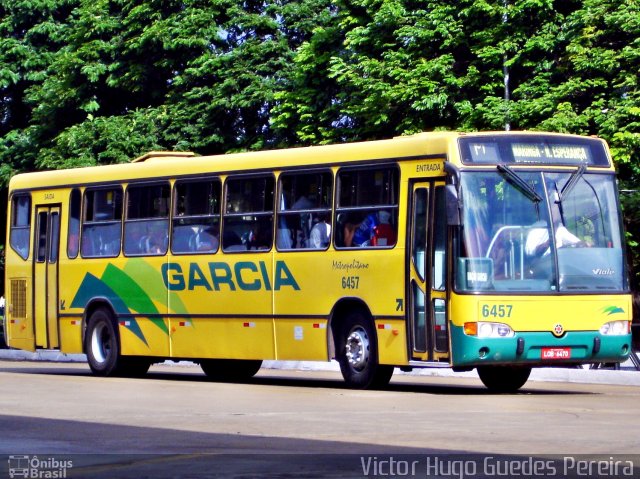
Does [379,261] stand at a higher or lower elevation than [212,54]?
lower

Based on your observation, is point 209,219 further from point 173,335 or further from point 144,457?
point 144,457

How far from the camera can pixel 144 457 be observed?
10672 mm

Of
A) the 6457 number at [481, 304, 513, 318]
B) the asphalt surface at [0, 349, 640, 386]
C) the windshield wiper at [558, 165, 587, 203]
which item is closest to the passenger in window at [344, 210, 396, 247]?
the 6457 number at [481, 304, 513, 318]

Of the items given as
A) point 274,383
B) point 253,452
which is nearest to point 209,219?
point 274,383

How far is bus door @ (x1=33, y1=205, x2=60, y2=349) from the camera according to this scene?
25.2 metres

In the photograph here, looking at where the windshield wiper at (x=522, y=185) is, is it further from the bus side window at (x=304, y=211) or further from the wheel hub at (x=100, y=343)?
the wheel hub at (x=100, y=343)

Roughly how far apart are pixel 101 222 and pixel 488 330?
27.9 ft

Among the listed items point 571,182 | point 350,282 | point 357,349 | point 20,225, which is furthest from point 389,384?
point 20,225

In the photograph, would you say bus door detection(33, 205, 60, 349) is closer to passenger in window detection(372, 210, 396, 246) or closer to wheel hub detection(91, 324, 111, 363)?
wheel hub detection(91, 324, 111, 363)

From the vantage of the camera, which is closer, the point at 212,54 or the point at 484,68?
the point at 484,68

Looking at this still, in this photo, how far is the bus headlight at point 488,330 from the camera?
17.9 metres

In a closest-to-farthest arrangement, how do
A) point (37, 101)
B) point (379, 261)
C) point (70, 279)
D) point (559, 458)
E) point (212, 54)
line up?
point (559, 458), point (379, 261), point (70, 279), point (212, 54), point (37, 101)

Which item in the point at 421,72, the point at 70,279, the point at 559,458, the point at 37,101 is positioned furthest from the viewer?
the point at 37,101

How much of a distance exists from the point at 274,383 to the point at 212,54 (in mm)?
23629
